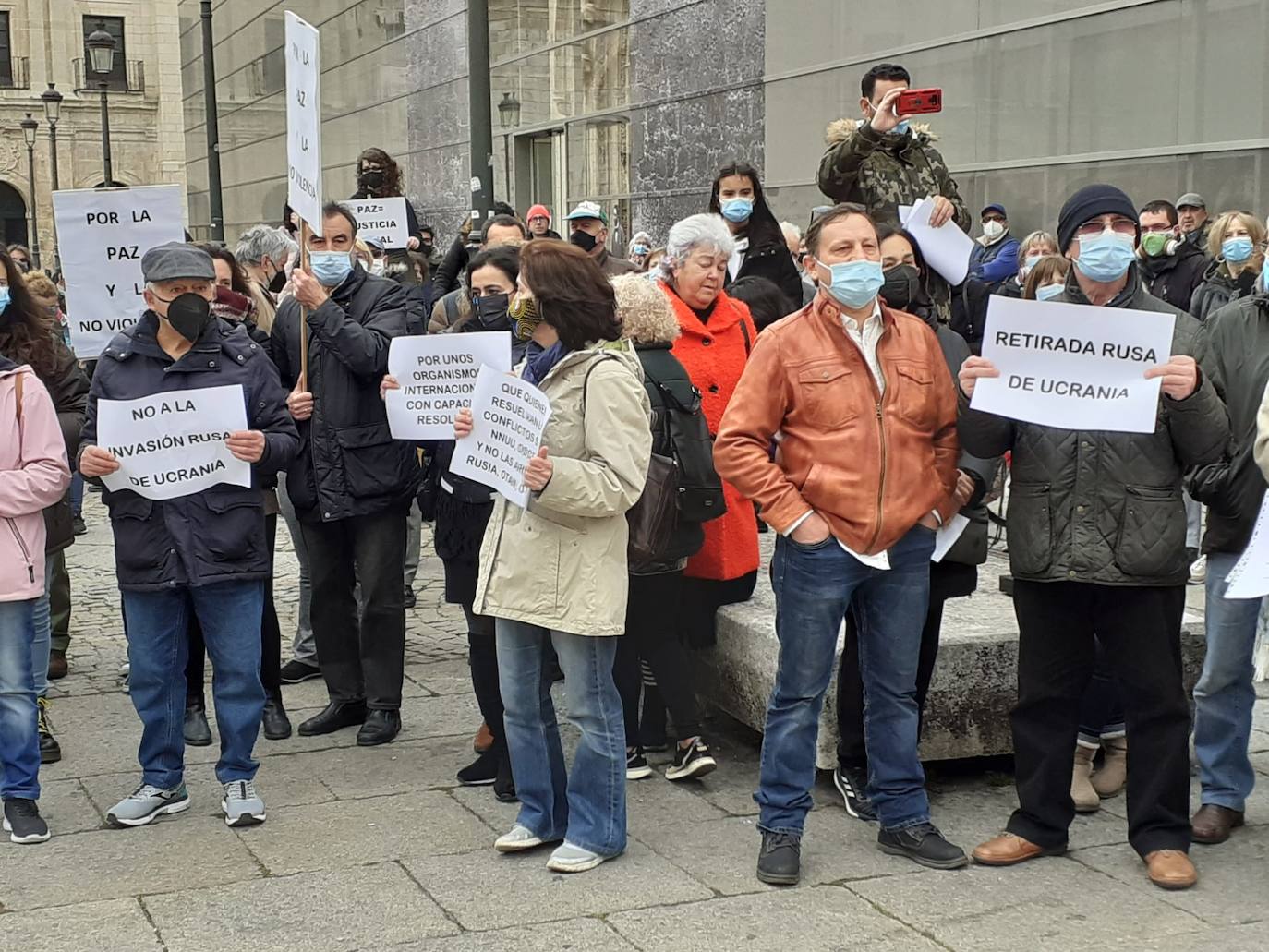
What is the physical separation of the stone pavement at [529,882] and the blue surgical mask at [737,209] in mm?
2549

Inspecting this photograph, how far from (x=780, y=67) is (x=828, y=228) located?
12778mm

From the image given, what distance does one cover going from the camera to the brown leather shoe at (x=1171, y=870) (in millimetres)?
4668

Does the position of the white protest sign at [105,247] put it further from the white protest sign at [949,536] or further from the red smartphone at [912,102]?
the white protest sign at [949,536]

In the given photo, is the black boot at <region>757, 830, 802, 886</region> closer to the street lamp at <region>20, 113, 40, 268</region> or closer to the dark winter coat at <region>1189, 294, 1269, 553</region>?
the dark winter coat at <region>1189, 294, 1269, 553</region>

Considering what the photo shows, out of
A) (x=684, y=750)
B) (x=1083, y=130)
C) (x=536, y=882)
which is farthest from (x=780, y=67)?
(x=536, y=882)

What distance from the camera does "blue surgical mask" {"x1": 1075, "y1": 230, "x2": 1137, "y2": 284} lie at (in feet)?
15.4

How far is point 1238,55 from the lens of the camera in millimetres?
11531

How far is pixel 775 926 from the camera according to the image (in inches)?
175

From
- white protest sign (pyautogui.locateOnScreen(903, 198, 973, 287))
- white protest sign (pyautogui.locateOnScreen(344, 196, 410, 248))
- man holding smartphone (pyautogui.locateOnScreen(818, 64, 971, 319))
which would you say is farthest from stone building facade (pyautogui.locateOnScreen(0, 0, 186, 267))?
white protest sign (pyautogui.locateOnScreen(903, 198, 973, 287))

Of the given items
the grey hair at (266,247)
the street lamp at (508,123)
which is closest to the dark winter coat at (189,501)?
the grey hair at (266,247)

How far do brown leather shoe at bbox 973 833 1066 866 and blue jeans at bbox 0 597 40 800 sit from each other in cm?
307

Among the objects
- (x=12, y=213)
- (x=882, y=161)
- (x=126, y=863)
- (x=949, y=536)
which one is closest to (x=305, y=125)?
(x=882, y=161)

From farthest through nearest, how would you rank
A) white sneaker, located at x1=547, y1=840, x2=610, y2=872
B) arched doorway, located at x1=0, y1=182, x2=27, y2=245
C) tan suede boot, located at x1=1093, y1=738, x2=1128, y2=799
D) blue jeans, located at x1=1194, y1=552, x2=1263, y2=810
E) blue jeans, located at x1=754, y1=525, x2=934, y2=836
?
arched doorway, located at x1=0, y1=182, x2=27, y2=245 < tan suede boot, located at x1=1093, y1=738, x2=1128, y2=799 < blue jeans, located at x1=1194, y1=552, x2=1263, y2=810 < white sneaker, located at x1=547, y1=840, x2=610, y2=872 < blue jeans, located at x1=754, y1=525, x2=934, y2=836

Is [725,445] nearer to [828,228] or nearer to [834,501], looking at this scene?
[834,501]
